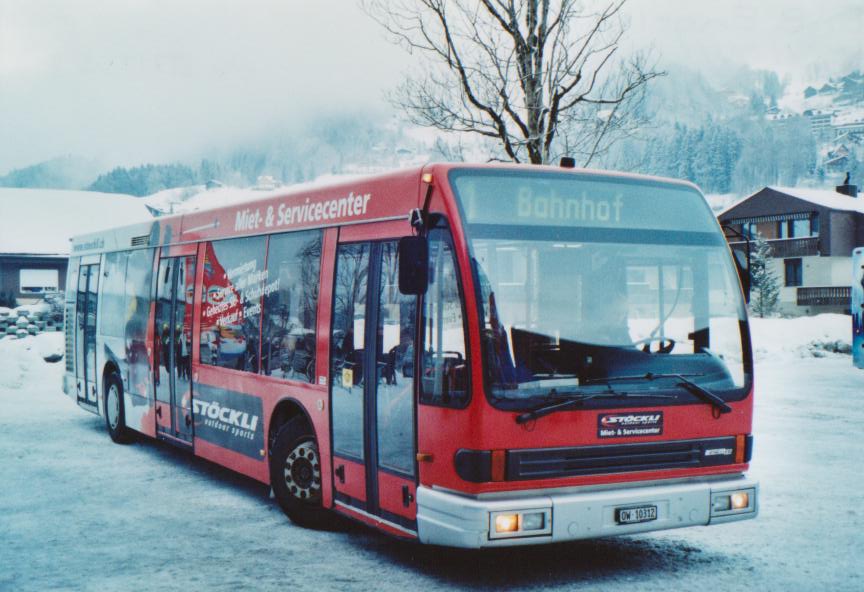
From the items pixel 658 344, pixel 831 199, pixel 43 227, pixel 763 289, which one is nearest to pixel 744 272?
pixel 658 344

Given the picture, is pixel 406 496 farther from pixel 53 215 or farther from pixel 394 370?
pixel 53 215

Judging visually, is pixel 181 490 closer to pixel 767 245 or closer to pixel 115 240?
pixel 115 240

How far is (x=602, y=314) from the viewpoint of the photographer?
6277 mm

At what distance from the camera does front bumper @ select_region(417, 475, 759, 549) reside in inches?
229

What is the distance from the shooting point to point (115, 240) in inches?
525

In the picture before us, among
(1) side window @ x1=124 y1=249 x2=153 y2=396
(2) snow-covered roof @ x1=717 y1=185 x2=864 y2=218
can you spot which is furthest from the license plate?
Result: (2) snow-covered roof @ x1=717 y1=185 x2=864 y2=218

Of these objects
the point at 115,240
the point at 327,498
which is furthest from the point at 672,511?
the point at 115,240

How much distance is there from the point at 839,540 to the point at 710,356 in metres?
2.15

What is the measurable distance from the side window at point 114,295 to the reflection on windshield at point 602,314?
7.90m

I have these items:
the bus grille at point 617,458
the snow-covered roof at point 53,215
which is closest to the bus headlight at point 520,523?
the bus grille at point 617,458

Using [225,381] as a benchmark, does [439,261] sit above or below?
above

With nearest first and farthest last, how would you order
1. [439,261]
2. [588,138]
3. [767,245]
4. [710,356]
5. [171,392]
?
[439,261] < [710,356] < [171,392] < [588,138] < [767,245]

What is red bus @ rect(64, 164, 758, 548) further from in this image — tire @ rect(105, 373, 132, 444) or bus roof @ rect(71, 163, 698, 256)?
tire @ rect(105, 373, 132, 444)

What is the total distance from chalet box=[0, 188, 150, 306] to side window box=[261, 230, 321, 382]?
51.9 m
